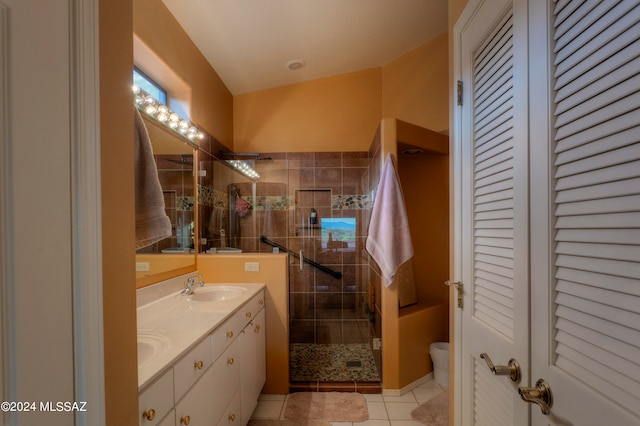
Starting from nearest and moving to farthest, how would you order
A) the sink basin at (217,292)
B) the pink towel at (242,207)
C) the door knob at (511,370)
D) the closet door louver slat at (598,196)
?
the closet door louver slat at (598,196) → the door knob at (511,370) → the sink basin at (217,292) → the pink towel at (242,207)

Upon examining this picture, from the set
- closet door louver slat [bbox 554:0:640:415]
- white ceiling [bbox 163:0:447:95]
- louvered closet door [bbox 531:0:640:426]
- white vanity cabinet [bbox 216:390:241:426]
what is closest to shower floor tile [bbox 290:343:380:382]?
white vanity cabinet [bbox 216:390:241:426]

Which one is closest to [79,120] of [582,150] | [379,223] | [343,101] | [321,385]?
[582,150]

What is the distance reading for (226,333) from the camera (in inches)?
53.8

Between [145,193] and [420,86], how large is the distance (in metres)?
2.64

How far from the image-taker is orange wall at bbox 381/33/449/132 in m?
2.50

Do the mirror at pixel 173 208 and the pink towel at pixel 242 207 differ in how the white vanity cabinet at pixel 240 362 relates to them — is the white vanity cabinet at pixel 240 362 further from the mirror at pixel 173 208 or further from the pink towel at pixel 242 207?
the pink towel at pixel 242 207

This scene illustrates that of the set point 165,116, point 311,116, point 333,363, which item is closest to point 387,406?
point 333,363

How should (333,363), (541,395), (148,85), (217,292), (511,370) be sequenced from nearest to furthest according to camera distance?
(541,395) → (511,370) → (148,85) → (217,292) → (333,363)

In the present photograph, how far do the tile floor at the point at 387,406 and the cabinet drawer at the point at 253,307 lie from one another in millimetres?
726

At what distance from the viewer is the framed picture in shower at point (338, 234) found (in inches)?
119

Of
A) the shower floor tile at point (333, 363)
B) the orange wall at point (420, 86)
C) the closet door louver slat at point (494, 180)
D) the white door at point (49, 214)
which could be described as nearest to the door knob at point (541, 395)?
the closet door louver slat at point (494, 180)

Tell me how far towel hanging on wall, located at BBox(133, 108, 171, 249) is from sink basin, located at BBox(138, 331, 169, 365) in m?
0.45

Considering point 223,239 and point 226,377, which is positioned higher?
point 223,239

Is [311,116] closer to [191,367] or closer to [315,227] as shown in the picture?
[315,227]
